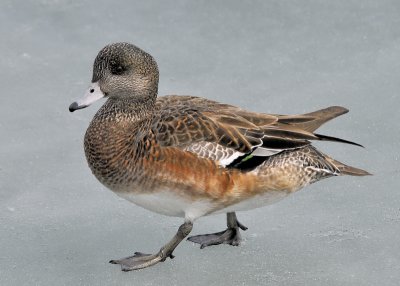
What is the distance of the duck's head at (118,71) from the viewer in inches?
200

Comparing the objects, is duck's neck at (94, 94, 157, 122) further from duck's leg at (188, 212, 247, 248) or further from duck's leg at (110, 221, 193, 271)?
duck's leg at (188, 212, 247, 248)

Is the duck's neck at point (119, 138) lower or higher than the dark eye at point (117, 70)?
lower

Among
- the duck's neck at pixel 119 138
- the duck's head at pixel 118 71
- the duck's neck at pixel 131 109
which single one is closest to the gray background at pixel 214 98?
the duck's neck at pixel 119 138

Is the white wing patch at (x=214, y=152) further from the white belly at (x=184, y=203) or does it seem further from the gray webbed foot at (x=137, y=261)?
the gray webbed foot at (x=137, y=261)

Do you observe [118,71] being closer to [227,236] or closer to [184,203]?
[184,203]

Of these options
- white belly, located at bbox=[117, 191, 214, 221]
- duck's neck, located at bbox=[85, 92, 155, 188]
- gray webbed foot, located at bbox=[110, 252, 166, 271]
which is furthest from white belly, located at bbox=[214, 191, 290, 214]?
duck's neck, located at bbox=[85, 92, 155, 188]

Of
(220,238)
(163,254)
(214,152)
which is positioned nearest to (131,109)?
(214,152)

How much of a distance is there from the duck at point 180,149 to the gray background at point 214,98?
31 centimetres

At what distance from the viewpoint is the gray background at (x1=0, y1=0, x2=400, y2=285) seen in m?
5.19

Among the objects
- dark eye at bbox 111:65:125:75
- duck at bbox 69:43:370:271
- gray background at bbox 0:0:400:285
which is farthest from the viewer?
gray background at bbox 0:0:400:285

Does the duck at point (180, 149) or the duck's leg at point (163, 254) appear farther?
the duck's leg at point (163, 254)

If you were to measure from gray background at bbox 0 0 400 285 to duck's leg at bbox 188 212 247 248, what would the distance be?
0.16 ft

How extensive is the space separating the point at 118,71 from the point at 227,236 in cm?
121

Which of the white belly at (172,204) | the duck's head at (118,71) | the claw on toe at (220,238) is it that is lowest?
the claw on toe at (220,238)
